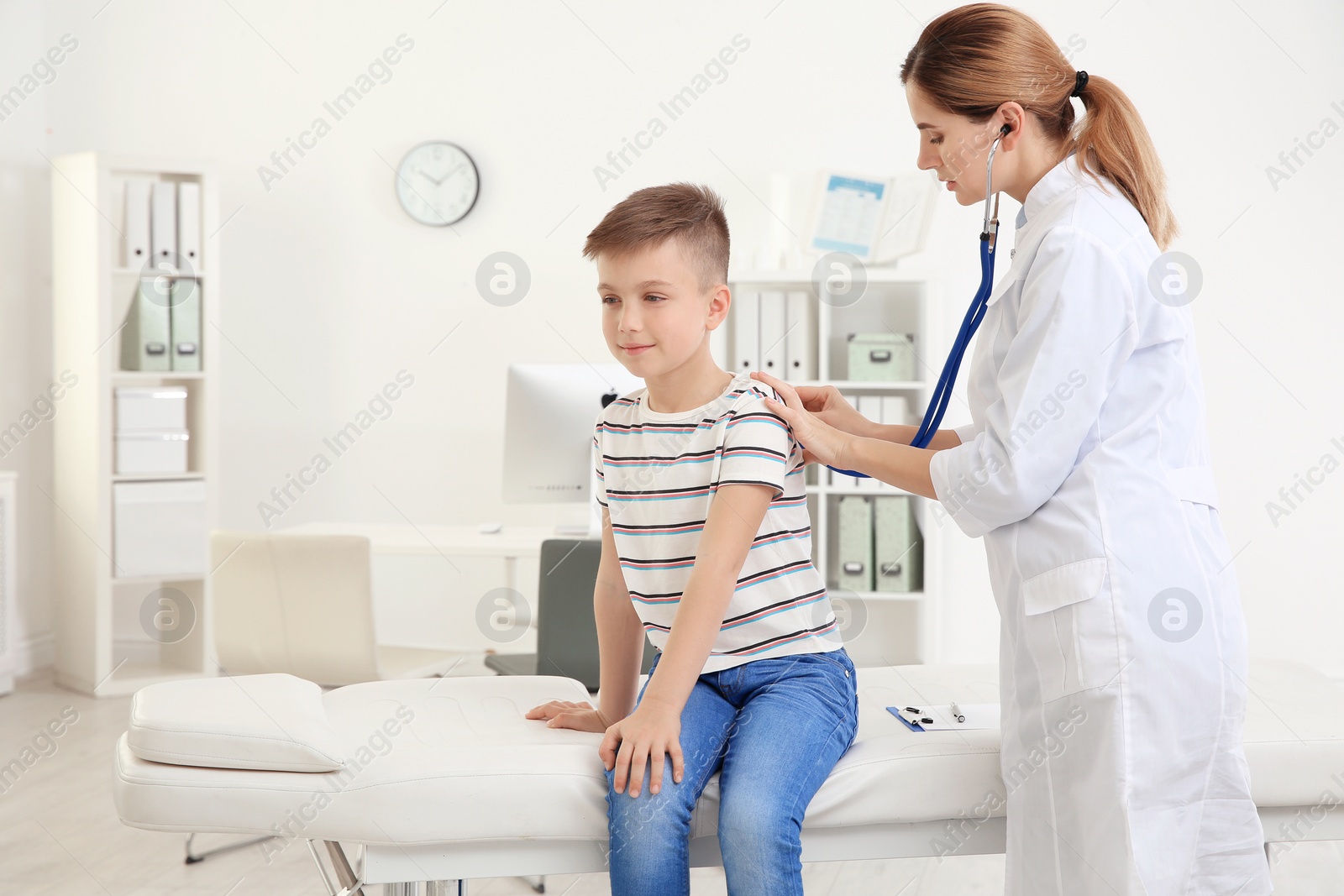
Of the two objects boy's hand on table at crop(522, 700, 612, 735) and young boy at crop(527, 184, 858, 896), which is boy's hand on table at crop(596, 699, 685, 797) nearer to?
young boy at crop(527, 184, 858, 896)

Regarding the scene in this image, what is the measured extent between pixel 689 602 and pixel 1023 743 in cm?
40

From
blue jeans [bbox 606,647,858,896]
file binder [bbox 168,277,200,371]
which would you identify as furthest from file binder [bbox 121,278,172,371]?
blue jeans [bbox 606,647,858,896]

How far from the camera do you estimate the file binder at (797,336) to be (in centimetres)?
335

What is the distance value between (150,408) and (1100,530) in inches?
130

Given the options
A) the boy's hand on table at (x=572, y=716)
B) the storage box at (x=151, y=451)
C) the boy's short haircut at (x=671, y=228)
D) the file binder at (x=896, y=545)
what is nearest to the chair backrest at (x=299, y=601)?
the boy's hand on table at (x=572, y=716)

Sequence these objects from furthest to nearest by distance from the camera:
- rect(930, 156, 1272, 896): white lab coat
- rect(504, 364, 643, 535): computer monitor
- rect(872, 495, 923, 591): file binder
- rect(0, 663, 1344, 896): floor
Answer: rect(872, 495, 923, 591): file binder, rect(504, 364, 643, 535): computer monitor, rect(0, 663, 1344, 896): floor, rect(930, 156, 1272, 896): white lab coat

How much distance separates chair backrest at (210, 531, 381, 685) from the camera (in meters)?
2.28

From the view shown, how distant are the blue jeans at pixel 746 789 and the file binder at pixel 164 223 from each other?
3041 mm

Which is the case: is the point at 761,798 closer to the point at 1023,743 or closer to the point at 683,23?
the point at 1023,743

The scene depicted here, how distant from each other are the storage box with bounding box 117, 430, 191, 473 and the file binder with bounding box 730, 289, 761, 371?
196 cm

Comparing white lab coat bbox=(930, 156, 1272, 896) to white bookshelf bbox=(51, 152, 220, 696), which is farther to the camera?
white bookshelf bbox=(51, 152, 220, 696)

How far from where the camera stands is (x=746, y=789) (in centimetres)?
107

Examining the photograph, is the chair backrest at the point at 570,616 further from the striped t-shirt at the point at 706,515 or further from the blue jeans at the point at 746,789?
the blue jeans at the point at 746,789

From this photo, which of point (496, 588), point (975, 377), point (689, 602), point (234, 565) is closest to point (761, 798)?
point (689, 602)
